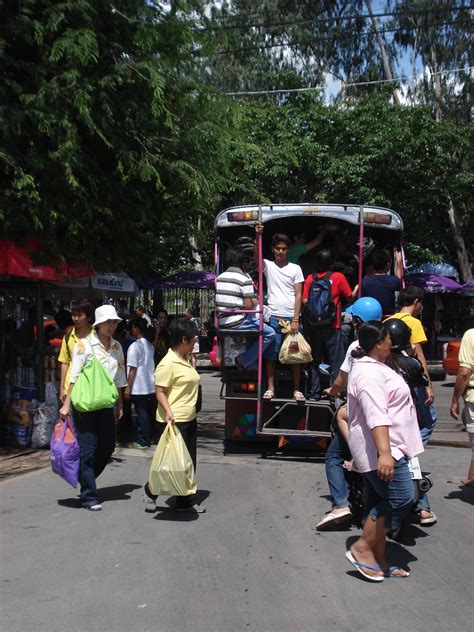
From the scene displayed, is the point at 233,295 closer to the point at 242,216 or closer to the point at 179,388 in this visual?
the point at 242,216

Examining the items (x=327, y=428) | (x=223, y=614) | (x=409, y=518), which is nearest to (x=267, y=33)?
(x=327, y=428)

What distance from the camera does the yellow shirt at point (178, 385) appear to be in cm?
621

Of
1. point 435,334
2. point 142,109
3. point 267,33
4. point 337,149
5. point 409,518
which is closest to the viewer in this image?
point 409,518

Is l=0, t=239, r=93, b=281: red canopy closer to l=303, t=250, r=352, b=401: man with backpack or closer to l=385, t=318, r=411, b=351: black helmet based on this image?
l=303, t=250, r=352, b=401: man with backpack

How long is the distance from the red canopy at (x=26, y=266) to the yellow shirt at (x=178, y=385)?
9.61 feet

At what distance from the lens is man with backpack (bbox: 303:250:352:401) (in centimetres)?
828

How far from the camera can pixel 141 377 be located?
9.16 metres

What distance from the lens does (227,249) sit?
929cm

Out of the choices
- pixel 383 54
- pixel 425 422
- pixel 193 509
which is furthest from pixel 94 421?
pixel 383 54

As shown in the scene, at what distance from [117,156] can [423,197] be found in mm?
15845

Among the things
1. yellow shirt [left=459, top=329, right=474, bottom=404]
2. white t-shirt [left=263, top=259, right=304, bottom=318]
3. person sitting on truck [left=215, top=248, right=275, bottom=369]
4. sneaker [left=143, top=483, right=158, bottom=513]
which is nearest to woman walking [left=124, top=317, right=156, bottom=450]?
person sitting on truck [left=215, top=248, right=275, bottom=369]

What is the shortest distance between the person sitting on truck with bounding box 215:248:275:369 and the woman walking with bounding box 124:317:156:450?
52.3 inches

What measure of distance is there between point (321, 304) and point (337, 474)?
2.75 metres

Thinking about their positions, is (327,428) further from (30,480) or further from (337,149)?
(337,149)
